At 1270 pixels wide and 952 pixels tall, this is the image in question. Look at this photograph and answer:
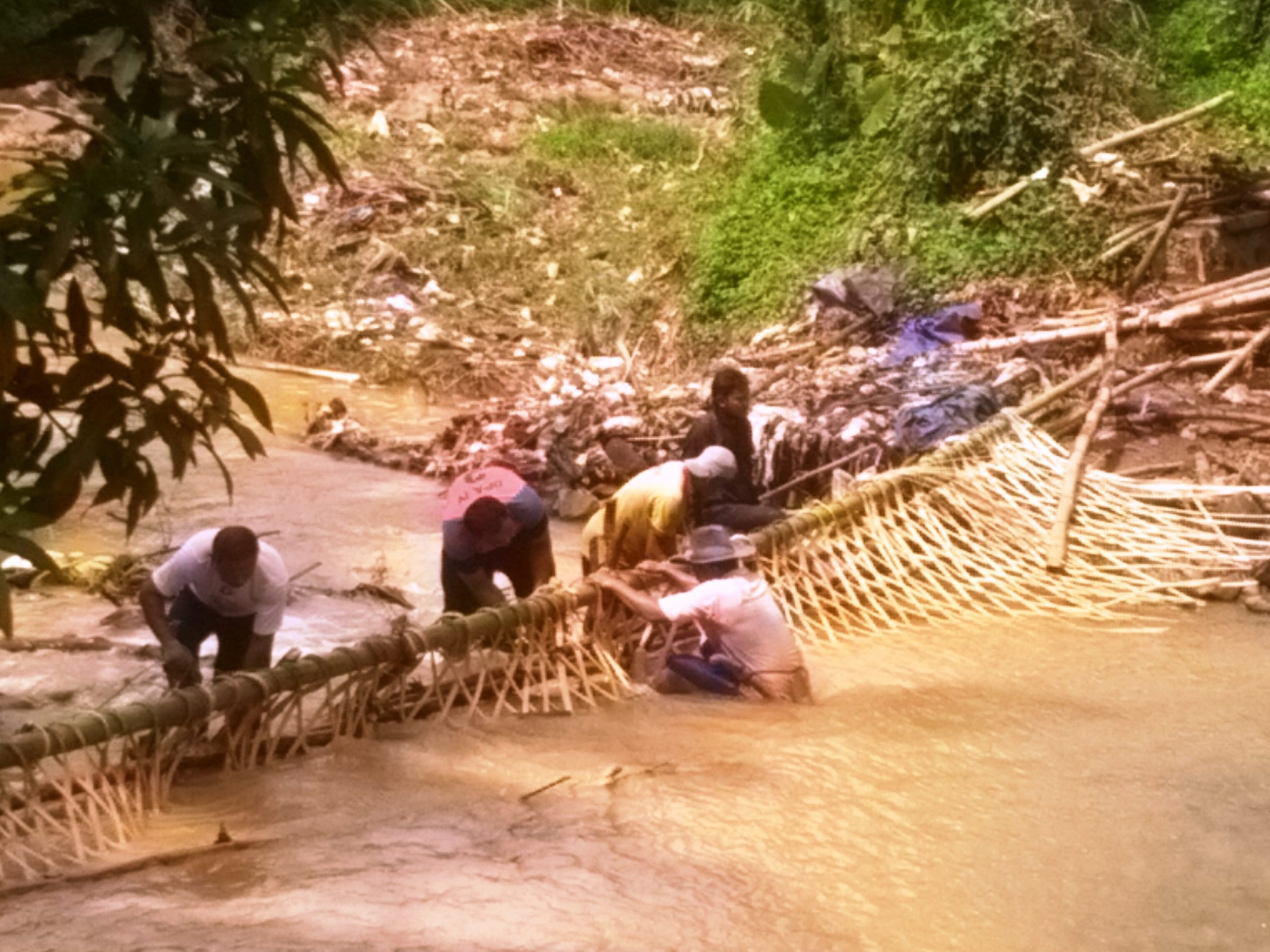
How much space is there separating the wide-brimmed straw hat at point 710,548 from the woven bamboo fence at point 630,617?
32 cm

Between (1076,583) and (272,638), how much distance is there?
3.14 m

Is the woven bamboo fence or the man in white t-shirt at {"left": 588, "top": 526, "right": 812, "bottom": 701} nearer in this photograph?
the woven bamboo fence

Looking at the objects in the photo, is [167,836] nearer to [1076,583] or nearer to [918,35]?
[1076,583]

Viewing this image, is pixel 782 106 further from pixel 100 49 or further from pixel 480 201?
pixel 100 49

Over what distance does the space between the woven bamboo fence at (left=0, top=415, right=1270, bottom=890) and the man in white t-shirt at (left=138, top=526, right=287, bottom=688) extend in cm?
41

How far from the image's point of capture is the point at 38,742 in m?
3.58

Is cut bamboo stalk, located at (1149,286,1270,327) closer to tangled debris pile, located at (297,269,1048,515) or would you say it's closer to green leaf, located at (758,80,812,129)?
tangled debris pile, located at (297,269,1048,515)

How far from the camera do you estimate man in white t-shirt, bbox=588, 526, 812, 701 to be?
5055 millimetres

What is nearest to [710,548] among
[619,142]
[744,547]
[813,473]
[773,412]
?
[744,547]

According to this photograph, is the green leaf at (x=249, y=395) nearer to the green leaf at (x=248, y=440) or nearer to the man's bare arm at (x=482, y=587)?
the green leaf at (x=248, y=440)

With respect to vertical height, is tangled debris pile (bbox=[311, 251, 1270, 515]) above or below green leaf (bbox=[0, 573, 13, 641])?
above

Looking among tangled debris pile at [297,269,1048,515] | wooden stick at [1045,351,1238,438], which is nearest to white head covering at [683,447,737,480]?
tangled debris pile at [297,269,1048,515]

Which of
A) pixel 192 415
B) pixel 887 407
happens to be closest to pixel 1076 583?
pixel 887 407

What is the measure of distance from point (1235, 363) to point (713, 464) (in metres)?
3.02
